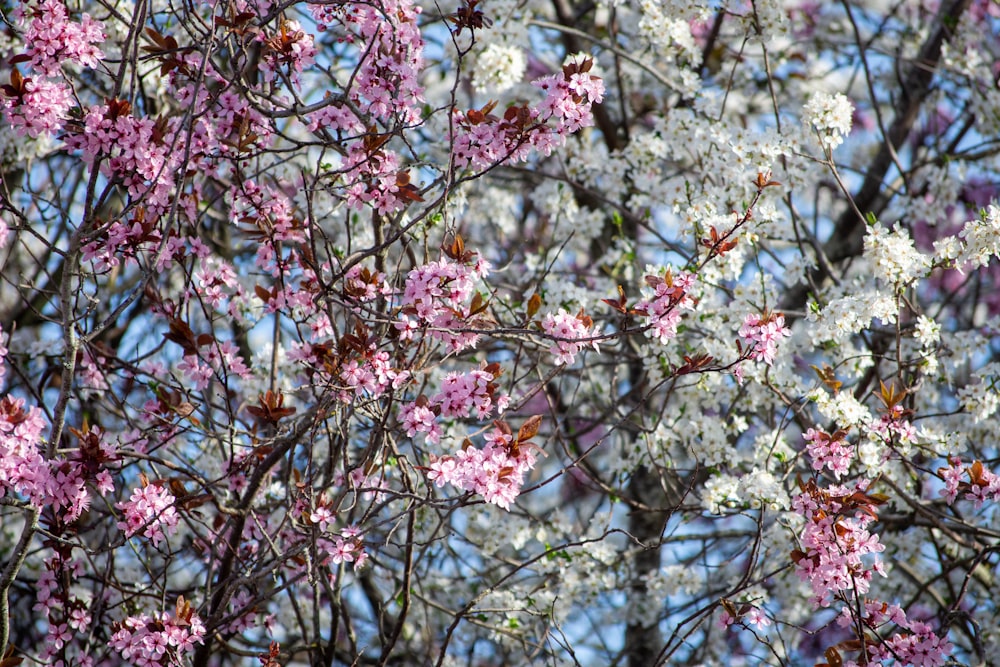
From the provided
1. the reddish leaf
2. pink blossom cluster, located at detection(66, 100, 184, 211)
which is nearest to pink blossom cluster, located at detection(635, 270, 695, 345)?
the reddish leaf

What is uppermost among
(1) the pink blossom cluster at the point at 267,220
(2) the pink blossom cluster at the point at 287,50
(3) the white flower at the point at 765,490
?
(2) the pink blossom cluster at the point at 287,50

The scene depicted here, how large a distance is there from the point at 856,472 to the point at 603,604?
1748 millimetres

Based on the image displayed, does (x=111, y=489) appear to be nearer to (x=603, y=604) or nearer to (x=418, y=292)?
(x=418, y=292)

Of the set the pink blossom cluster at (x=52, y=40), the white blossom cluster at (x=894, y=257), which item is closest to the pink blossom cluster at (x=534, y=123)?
the pink blossom cluster at (x=52, y=40)

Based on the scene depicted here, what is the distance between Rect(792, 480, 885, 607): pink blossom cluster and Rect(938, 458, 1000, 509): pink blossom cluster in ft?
1.21

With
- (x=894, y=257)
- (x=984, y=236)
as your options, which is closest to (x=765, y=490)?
(x=894, y=257)

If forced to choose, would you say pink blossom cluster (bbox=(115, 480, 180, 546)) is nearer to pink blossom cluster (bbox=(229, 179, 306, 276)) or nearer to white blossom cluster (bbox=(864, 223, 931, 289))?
pink blossom cluster (bbox=(229, 179, 306, 276))

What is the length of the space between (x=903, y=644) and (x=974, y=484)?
0.58 meters

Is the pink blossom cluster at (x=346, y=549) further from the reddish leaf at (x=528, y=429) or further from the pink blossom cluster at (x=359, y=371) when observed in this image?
the reddish leaf at (x=528, y=429)

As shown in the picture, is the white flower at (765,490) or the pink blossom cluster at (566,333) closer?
the pink blossom cluster at (566,333)

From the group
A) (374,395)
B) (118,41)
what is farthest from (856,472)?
(118,41)

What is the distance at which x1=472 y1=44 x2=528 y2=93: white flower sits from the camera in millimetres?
4168

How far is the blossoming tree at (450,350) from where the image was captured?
2.74 m

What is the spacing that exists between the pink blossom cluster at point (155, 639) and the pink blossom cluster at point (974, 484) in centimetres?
247
